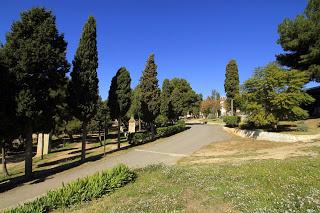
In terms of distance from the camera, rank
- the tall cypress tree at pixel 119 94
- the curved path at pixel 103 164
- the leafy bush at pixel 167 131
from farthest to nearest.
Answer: the leafy bush at pixel 167 131
the tall cypress tree at pixel 119 94
the curved path at pixel 103 164

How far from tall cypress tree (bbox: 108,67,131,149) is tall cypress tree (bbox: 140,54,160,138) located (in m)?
6.16

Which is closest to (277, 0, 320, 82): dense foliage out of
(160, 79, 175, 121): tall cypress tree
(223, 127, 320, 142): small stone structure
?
(223, 127, 320, 142): small stone structure

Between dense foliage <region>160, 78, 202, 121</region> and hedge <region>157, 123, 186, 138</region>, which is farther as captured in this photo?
dense foliage <region>160, 78, 202, 121</region>

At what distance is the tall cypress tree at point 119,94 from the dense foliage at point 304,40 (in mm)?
25799

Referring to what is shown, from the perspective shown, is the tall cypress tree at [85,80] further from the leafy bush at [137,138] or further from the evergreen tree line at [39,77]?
the leafy bush at [137,138]

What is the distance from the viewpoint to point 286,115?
3266 cm

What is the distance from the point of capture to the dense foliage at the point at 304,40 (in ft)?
137

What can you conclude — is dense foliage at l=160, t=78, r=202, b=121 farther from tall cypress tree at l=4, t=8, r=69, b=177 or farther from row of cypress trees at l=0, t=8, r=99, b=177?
tall cypress tree at l=4, t=8, r=69, b=177

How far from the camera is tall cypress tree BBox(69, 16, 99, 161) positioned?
24.4 meters

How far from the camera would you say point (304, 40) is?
1690 inches

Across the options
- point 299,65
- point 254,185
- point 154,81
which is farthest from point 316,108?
point 254,185

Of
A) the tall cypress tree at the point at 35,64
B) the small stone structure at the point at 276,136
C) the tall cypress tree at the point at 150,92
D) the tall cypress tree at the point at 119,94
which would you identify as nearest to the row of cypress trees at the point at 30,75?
the tall cypress tree at the point at 35,64

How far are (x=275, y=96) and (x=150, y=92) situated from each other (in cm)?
1469

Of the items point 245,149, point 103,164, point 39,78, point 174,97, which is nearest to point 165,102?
point 174,97
